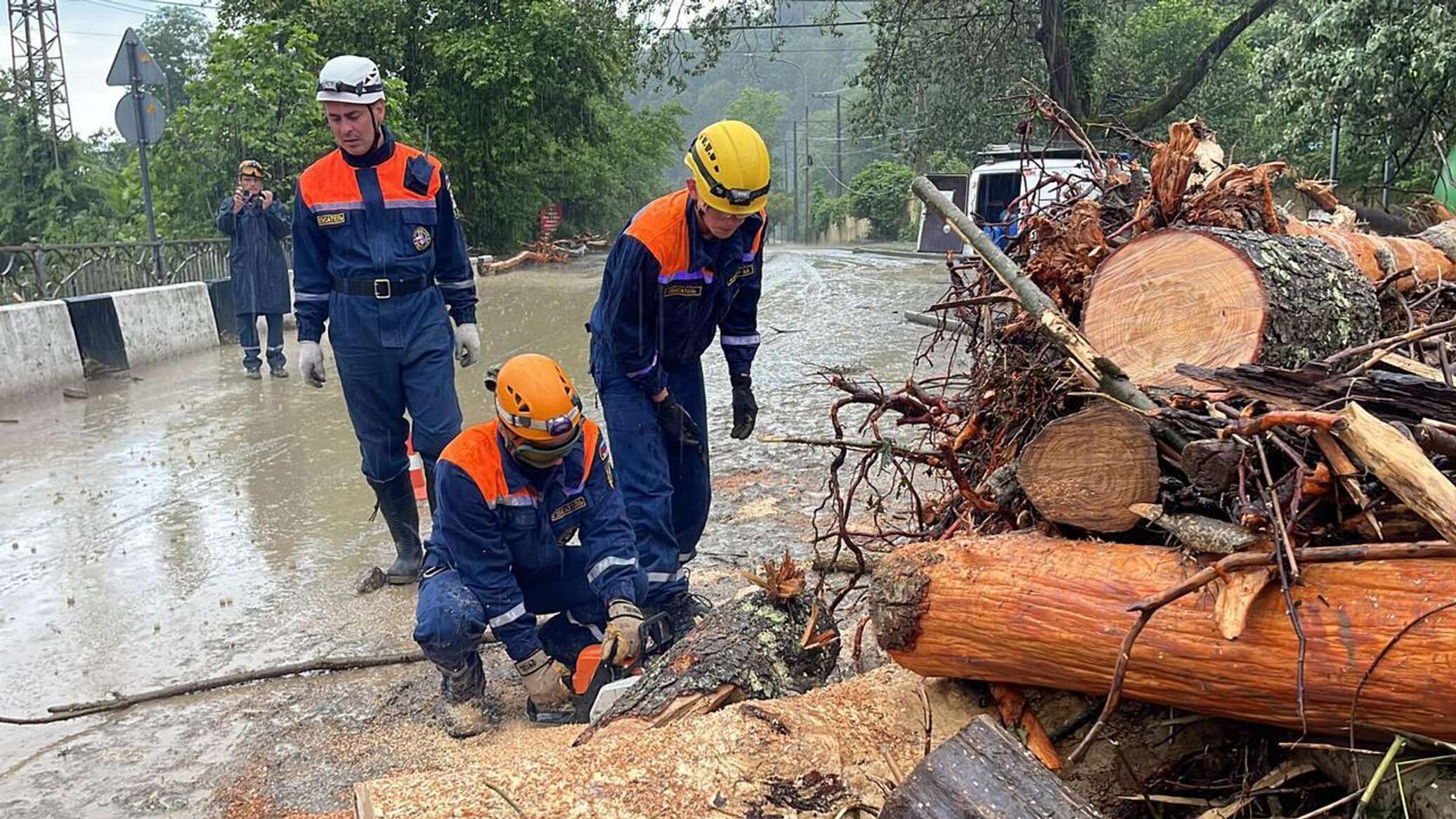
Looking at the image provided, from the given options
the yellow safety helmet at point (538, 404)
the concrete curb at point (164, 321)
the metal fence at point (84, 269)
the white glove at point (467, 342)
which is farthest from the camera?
the metal fence at point (84, 269)

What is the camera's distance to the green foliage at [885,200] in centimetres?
4378

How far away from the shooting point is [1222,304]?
298 cm

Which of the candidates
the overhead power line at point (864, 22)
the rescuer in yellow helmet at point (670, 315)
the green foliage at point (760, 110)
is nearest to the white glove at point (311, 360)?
the rescuer in yellow helmet at point (670, 315)

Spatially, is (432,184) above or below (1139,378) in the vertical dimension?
above

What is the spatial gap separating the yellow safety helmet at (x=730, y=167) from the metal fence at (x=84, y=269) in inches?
337

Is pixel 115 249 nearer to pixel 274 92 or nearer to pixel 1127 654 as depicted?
pixel 274 92

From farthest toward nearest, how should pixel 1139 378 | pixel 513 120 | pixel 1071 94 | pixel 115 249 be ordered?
pixel 513 120 < pixel 1071 94 < pixel 115 249 < pixel 1139 378

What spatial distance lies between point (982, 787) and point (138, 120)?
11580 millimetres

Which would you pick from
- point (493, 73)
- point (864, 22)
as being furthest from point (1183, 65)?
point (493, 73)

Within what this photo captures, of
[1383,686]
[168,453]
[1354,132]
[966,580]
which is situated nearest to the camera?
[1383,686]

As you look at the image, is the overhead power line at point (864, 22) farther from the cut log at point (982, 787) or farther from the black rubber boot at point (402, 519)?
the cut log at point (982, 787)

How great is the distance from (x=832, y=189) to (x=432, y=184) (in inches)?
2845

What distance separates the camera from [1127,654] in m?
Answer: 2.18

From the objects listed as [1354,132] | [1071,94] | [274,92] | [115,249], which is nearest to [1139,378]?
[115,249]
